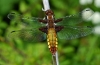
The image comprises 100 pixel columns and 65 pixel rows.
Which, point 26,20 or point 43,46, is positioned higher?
point 26,20

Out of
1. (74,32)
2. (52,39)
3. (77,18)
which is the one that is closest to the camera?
(52,39)

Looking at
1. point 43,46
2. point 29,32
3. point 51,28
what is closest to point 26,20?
point 29,32

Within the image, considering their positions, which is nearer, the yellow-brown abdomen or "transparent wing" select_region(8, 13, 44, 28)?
the yellow-brown abdomen

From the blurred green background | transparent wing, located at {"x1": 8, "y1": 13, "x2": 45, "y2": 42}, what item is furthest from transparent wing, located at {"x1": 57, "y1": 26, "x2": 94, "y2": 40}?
the blurred green background

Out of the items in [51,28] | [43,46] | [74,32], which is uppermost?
[51,28]

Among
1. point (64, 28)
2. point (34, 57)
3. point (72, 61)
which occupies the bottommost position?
point (72, 61)

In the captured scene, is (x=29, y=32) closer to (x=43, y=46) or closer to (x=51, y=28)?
(x=51, y=28)

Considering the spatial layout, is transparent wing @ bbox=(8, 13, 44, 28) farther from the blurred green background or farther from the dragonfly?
the blurred green background

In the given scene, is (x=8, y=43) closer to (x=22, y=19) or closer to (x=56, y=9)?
(x=22, y=19)

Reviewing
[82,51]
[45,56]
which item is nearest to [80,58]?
[82,51]
